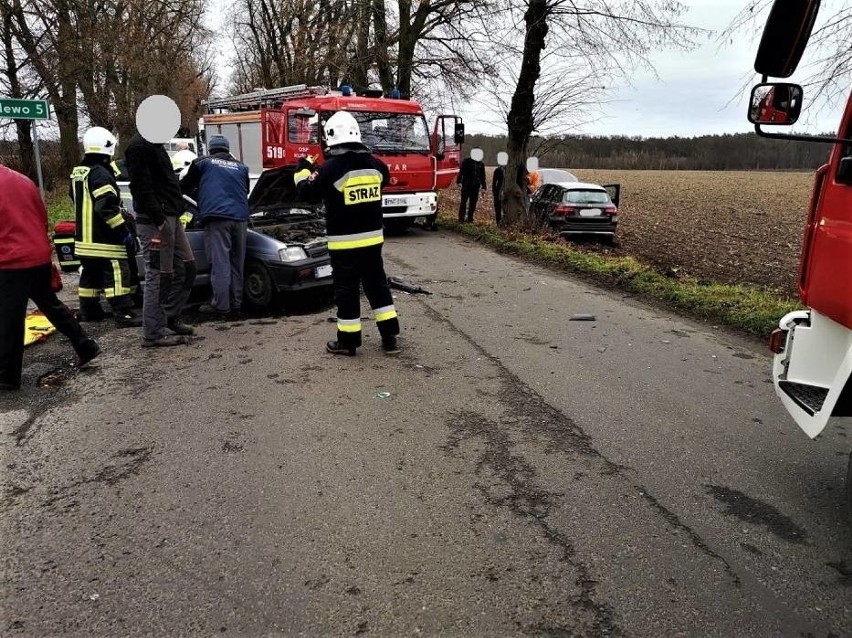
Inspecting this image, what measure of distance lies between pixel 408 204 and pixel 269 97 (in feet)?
15.0

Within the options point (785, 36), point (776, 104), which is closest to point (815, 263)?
point (776, 104)

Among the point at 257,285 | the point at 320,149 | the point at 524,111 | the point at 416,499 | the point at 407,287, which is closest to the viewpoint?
the point at 416,499

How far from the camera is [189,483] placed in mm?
3500

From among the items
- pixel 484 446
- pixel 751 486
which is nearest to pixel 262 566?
pixel 484 446

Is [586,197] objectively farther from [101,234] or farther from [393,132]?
[101,234]

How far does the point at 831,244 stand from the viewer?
2.94 meters

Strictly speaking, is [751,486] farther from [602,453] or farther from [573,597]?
[573,597]

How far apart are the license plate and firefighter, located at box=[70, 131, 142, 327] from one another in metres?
1.93

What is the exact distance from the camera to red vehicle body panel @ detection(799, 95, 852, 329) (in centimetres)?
280

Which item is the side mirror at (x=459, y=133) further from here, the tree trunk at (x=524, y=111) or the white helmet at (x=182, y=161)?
the white helmet at (x=182, y=161)

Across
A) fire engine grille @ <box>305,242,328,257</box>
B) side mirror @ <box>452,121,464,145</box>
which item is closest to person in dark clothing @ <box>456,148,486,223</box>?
side mirror @ <box>452,121,464,145</box>

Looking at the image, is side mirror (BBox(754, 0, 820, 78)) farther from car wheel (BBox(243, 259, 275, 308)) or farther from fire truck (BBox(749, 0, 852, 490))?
car wheel (BBox(243, 259, 275, 308))

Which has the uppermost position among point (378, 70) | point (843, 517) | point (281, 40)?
point (281, 40)

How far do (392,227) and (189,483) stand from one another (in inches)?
472
